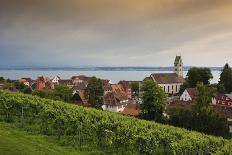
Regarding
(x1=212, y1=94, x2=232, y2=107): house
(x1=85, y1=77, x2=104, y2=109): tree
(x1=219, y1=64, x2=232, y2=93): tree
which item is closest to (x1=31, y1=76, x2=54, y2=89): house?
(x1=85, y1=77, x2=104, y2=109): tree

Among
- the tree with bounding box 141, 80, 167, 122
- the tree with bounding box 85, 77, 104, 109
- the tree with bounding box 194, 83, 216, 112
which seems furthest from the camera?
the tree with bounding box 85, 77, 104, 109

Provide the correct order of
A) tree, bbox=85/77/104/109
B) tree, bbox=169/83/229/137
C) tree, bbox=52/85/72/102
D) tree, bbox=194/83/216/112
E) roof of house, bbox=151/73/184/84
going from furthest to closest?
roof of house, bbox=151/73/184/84, tree, bbox=52/85/72/102, tree, bbox=85/77/104/109, tree, bbox=194/83/216/112, tree, bbox=169/83/229/137

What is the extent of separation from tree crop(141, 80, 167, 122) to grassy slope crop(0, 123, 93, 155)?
36513mm

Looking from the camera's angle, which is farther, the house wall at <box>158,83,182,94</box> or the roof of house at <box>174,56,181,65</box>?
the roof of house at <box>174,56,181,65</box>

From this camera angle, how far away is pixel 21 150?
717 inches

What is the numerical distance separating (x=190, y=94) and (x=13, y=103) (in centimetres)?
6808

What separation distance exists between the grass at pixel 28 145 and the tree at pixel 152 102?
36191 mm

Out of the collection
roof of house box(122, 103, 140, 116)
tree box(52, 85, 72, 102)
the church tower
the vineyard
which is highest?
the church tower

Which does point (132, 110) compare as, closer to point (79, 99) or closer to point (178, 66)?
point (79, 99)

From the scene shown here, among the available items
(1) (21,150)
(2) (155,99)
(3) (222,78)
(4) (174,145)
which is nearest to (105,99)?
(2) (155,99)

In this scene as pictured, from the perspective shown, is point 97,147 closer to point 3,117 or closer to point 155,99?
point 3,117

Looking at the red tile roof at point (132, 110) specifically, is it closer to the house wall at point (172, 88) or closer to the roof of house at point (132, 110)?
the roof of house at point (132, 110)

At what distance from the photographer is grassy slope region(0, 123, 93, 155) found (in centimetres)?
1802

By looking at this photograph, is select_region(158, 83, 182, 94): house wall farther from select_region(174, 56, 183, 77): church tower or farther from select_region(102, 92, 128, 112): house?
select_region(102, 92, 128, 112): house
